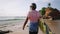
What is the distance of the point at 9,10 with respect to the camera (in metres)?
5.98

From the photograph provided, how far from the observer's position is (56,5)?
5680 mm

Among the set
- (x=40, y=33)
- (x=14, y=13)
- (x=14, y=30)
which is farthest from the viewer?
(x=14, y=13)

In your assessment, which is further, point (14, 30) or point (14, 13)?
point (14, 13)

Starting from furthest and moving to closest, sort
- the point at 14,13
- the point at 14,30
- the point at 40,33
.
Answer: the point at 14,13, the point at 14,30, the point at 40,33

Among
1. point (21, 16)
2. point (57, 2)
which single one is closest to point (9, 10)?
point (21, 16)

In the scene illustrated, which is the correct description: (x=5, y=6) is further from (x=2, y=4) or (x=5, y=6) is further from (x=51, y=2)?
(x=51, y=2)

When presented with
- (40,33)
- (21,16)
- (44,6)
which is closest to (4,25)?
(21,16)

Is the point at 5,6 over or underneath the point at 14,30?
over

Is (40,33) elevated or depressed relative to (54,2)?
depressed

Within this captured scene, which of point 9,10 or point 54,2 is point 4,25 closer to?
point 9,10

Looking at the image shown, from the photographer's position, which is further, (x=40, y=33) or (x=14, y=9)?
(x=14, y=9)

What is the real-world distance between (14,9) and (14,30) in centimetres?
76

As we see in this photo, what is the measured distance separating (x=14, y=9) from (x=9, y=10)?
16 centimetres

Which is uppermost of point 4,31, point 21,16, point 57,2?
point 57,2
